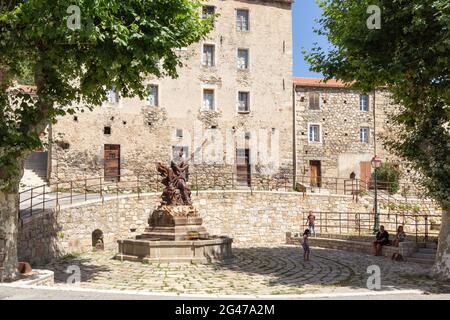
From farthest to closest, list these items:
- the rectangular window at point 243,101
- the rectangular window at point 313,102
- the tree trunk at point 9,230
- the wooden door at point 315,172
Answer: the rectangular window at point 313,102 < the wooden door at point 315,172 < the rectangular window at point 243,101 < the tree trunk at point 9,230

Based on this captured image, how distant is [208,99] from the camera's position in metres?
31.4

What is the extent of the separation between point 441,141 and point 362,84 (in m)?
2.57

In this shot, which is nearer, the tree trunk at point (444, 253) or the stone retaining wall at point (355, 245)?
the tree trunk at point (444, 253)

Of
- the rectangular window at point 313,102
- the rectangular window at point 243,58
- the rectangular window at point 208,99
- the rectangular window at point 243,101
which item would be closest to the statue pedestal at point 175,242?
the rectangular window at point 208,99

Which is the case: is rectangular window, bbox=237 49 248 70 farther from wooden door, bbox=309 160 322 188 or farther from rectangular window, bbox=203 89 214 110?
wooden door, bbox=309 160 322 188

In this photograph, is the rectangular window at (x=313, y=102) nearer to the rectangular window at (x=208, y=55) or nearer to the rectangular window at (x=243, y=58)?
the rectangular window at (x=243, y=58)

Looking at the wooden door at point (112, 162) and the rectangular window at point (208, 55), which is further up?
the rectangular window at point (208, 55)

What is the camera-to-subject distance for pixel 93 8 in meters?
10.5

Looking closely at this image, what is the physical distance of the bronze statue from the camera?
57.1ft

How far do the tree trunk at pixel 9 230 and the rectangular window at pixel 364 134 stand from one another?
27.2m

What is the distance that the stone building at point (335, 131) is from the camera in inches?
1323

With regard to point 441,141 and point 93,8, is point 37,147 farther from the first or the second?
point 441,141

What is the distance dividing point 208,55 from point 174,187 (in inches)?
618
